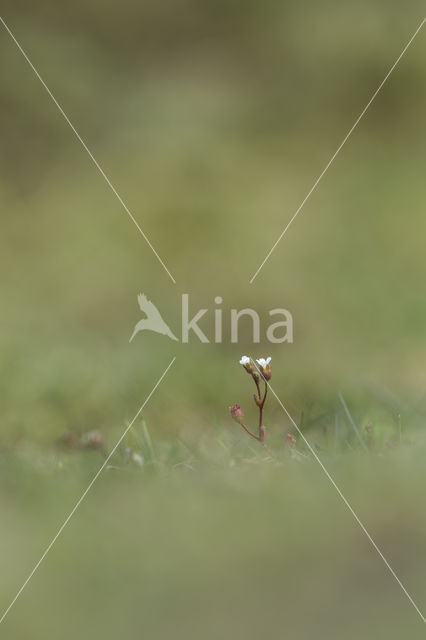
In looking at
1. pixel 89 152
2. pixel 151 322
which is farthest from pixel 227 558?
pixel 89 152

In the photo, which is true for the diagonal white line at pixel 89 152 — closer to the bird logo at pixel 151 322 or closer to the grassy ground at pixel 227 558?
the bird logo at pixel 151 322

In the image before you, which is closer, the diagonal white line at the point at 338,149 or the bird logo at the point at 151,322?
the bird logo at the point at 151,322

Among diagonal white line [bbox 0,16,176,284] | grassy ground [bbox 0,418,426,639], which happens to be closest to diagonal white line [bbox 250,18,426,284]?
diagonal white line [bbox 0,16,176,284]

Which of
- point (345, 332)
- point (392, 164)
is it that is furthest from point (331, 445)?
point (392, 164)

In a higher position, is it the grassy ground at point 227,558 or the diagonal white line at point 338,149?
the diagonal white line at point 338,149

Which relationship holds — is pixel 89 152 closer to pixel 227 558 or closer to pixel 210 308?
pixel 210 308

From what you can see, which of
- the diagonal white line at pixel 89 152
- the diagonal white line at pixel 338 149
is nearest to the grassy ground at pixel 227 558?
the diagonal white line at pixel 338 149
